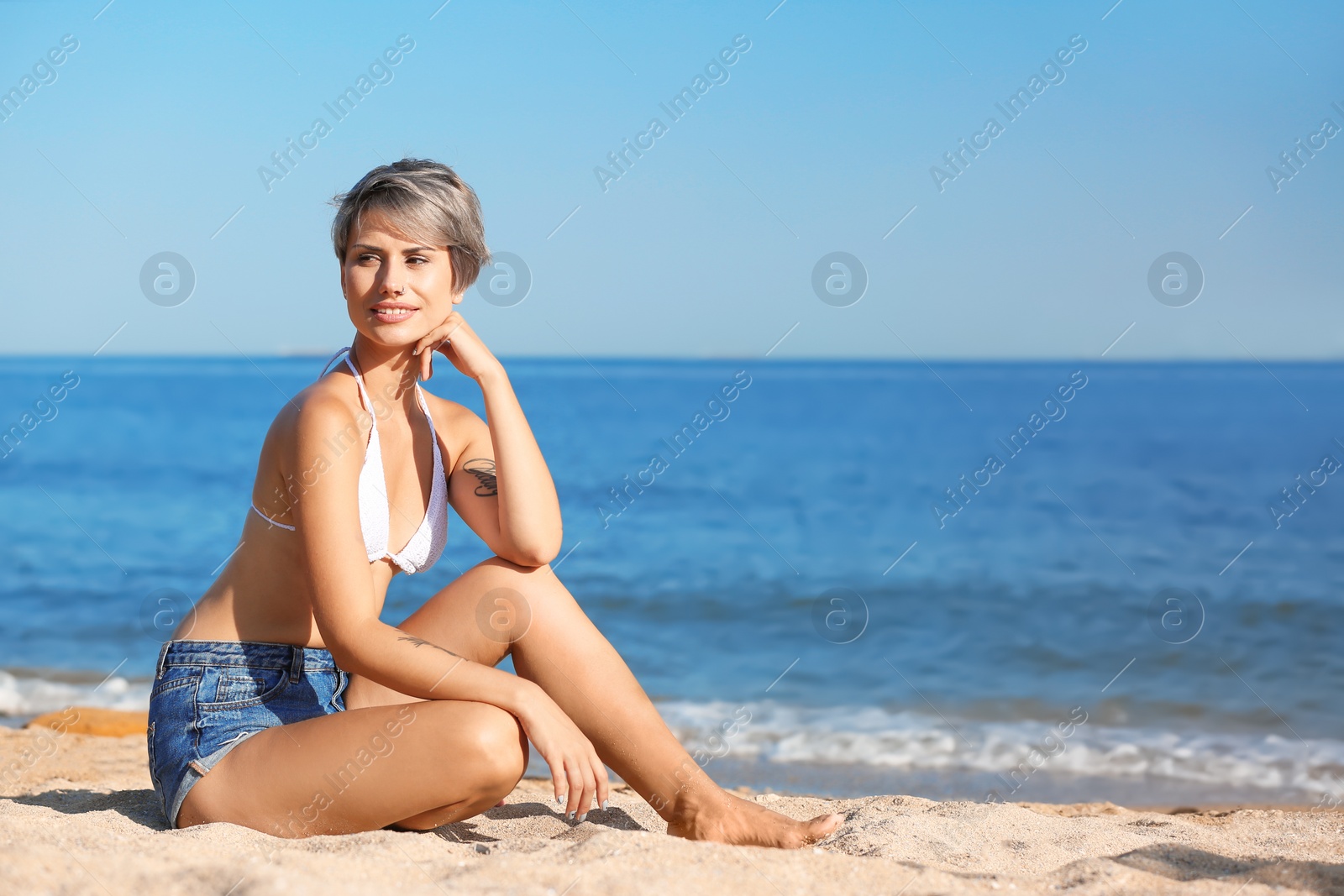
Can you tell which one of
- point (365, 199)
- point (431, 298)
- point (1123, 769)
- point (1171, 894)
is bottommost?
point (1123, 769)

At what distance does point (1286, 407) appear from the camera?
4128 cm

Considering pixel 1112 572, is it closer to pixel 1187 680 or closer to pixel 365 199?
pixel 1187 680

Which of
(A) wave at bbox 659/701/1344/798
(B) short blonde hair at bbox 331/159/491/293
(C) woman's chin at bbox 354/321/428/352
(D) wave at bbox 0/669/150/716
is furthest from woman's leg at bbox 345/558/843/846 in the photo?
(D) wave at bbox 0/669/150/716

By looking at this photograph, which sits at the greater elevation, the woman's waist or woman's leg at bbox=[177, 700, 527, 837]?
the woman's waist

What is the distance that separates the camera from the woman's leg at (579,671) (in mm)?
2611

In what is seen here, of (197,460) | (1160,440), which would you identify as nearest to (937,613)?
(197,460)

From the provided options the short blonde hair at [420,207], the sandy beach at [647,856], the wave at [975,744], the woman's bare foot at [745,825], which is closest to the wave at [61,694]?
the wave at [975,744]

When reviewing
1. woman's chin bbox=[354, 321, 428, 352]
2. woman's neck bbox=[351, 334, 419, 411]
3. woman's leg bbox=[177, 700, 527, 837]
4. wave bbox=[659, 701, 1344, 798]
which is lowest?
wave bbox=[659, 701, 1344, 798]

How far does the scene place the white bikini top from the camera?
8.49 ft

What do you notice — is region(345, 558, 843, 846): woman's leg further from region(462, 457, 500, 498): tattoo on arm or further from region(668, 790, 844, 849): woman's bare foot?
region(462, 457, 500, 498): tattoo on arm

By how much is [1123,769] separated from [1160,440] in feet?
75.6

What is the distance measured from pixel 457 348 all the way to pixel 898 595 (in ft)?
23.2

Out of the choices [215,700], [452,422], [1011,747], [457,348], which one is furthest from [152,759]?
[1011,747]

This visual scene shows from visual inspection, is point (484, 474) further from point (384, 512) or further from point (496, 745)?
point (496, 745)
